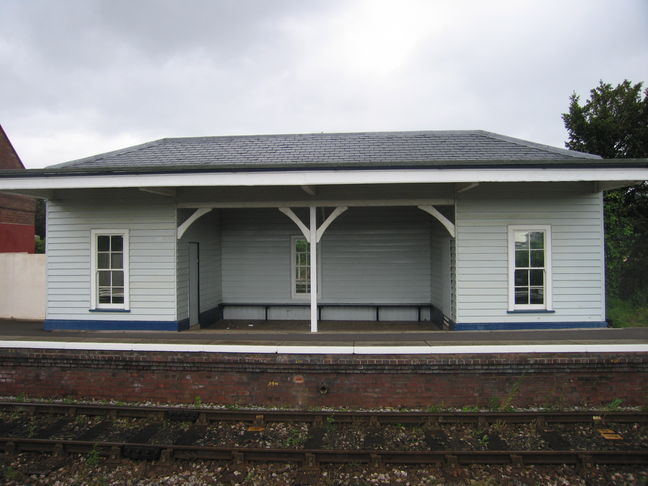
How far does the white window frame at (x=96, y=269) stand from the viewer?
8.30 meters

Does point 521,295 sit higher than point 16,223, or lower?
lower

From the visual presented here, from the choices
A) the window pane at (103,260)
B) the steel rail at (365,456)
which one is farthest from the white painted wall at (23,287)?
the steel rail at (365,456)

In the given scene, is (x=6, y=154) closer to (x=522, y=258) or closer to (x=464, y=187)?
(x=464, y=187)

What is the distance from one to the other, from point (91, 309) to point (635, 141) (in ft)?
53.8

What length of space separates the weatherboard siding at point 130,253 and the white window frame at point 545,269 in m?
6.46

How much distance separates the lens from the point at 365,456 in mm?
4906

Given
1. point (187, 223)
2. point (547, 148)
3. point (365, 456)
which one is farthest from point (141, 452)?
point (547, 148)

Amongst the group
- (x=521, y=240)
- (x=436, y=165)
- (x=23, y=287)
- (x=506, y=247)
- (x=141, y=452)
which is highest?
(x=436, y=165)

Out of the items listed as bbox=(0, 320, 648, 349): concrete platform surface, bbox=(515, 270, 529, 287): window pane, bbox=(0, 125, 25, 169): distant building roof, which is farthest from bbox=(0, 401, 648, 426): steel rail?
bbox=(0, 125, 25, 169): distant building roof

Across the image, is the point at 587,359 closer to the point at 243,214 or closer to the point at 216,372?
the point at 216,372

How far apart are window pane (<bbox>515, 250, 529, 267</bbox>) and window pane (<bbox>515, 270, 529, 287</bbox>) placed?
13cm

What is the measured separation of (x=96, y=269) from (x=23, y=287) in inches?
136

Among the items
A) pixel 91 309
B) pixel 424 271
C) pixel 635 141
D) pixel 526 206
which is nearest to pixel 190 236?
pixel 91 309

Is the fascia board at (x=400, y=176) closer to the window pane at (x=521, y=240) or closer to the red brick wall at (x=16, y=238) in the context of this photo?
the window pane at (x=521, y=240)
